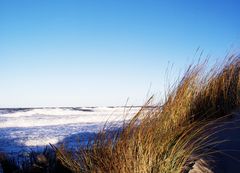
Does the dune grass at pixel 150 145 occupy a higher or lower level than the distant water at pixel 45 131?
higher


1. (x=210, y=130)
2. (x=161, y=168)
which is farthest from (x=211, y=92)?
(x=161, y=168)

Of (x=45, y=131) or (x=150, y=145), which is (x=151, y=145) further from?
(x=45, y=131)

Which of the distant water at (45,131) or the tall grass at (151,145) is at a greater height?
the tall grass at (151,145)

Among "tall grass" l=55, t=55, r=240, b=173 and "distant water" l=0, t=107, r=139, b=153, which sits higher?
"tall grass" l=55, t=55, r=240, b=173

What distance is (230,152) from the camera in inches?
116

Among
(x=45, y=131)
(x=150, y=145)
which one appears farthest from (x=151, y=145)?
(x=45, y=131)

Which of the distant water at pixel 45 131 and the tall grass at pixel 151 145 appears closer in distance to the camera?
the tall grass at pixel 151 145

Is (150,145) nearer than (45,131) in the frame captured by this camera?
Yes

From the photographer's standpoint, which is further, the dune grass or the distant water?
the distant water

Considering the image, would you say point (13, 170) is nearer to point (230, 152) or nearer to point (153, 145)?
point (153, 145)

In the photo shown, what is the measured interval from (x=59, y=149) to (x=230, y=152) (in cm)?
150

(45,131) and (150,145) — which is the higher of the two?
(150,145)

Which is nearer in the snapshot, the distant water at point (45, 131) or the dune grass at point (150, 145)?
the dune grass at point (150, 145)

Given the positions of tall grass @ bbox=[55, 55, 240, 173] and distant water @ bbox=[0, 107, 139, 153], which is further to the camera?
distant water @ bbox=[0, 107, 139, 153]
